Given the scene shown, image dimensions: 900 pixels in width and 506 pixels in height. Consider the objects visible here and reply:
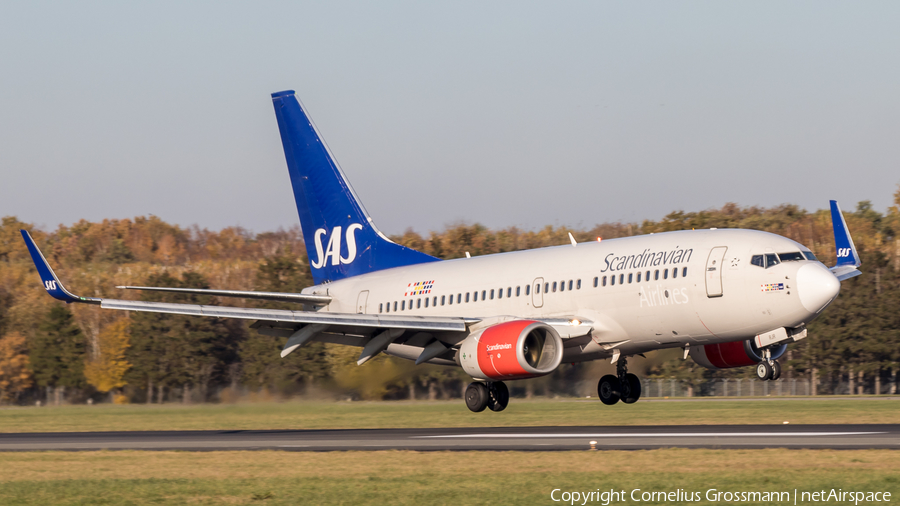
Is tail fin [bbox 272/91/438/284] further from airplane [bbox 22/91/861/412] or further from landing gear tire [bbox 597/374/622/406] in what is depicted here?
landing gear tire [bbox 597/374/622/406]

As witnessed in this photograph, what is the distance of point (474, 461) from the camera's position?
21.8 metres

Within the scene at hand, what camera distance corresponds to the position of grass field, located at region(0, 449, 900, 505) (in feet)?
57.4

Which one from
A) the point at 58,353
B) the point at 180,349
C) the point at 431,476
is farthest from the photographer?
the point at 58,353

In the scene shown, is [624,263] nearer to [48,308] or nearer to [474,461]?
[474,461]

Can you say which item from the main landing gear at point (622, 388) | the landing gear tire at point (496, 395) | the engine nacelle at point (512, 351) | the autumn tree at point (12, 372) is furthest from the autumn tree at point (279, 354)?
the autumn tree at point (12, 372)

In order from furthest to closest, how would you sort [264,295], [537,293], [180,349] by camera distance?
[180,349], [264,295], [537,293]

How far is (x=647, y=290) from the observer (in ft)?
97.2

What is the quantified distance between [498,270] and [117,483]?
1636cm

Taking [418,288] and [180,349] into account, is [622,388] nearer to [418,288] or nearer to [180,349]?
[418,288]

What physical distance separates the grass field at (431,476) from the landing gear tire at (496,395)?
9.30 meters

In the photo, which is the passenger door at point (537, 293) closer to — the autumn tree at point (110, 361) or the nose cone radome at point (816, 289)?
the nose cone radome at point (816, 289)

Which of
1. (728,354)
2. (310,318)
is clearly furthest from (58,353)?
(728,354)

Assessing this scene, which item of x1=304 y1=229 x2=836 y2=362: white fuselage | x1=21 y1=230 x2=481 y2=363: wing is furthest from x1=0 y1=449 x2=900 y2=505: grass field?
x1=21 y1=230 x2=481 y2=363: wing

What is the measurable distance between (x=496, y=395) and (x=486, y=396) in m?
0.32
